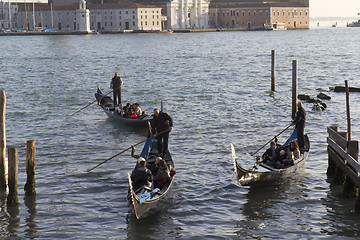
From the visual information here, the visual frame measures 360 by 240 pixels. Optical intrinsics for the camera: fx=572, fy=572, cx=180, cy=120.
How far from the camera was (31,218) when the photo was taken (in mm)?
12703

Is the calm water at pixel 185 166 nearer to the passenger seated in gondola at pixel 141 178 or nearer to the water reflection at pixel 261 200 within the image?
the water reflection at pixel 261 200

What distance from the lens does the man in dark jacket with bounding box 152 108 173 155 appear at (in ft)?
52.9

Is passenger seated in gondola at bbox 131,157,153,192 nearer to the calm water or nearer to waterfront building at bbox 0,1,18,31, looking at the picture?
the calm water

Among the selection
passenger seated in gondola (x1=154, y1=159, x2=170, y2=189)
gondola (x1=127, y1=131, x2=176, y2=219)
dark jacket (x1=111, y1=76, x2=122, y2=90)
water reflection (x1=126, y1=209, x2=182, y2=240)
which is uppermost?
dark jacket (x1=111, y1=76, x2=122, y2=90)

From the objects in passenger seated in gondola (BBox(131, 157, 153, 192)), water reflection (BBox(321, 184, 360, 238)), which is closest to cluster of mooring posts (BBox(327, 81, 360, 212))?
water reflection (BBox(321, 184, 360, 238))

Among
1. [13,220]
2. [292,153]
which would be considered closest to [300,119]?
[292,153]

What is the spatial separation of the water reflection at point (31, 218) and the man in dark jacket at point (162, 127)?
3971 millimetres

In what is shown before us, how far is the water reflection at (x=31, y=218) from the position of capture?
1190cm

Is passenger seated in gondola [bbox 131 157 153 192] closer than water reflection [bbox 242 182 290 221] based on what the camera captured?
Yes

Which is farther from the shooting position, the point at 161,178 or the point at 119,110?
the point at 119,110

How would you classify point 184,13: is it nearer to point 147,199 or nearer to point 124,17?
point 124,17

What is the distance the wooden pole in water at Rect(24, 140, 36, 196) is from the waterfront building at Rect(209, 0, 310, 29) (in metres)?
159

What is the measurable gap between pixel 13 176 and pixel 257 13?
6397 inches

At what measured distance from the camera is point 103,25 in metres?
160
